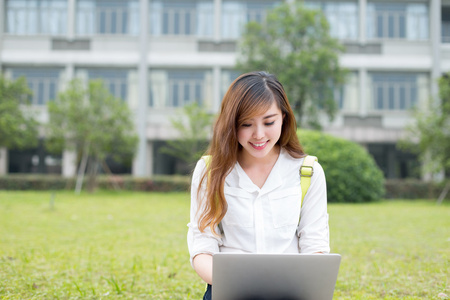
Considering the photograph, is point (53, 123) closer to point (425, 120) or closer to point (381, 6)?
point (425, 120)

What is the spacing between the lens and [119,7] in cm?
2108

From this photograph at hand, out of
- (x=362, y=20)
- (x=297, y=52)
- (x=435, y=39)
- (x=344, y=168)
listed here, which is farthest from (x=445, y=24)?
(x=344, y=168)

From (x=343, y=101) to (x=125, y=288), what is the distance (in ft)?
62.2

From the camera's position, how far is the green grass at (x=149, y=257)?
342 centimetres

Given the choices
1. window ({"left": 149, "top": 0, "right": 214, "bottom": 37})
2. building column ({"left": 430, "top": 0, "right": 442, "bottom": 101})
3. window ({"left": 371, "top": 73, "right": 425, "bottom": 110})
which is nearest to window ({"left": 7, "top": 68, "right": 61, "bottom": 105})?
window ({"left": 149, "top": 0, "right": 214, "bottom": 37})

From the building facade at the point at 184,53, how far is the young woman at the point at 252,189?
1831cm

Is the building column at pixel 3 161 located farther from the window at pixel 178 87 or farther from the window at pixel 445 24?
the window at pixel 445 24

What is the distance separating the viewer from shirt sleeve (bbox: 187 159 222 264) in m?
1.97

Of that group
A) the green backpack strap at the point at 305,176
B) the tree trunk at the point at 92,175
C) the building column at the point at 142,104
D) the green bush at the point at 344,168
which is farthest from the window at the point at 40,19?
the green backpack strap at the point at 305,176

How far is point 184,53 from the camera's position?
20578 millimetres

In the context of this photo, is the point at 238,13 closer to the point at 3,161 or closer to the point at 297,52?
the point at 297,52

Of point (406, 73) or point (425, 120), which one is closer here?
point (425, 120)

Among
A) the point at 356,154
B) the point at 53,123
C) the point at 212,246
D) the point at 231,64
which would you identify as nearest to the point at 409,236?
the point at 212,246

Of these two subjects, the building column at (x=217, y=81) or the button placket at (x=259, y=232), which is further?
the building column at (x=217, y=81)
